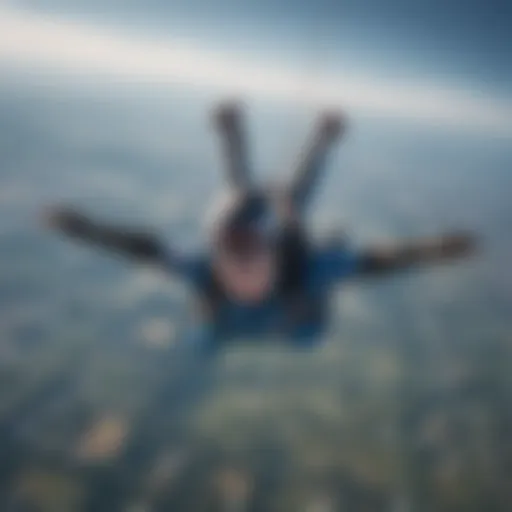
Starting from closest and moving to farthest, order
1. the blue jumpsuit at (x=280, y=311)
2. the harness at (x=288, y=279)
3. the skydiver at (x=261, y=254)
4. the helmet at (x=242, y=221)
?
the helmet at (x=242, y=221)
the skydiver at (x=261, y=254)
the harness at (x=288, y=279)
the blue jumpsuit at (x=280, y=311)

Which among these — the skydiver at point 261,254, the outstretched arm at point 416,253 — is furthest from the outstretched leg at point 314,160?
the outstretched arm at point 416,253

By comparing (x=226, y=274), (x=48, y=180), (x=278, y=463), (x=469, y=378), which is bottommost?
(x=469, y=378)

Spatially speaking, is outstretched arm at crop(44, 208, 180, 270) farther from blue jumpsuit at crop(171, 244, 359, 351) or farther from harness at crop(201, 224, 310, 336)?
harness at crop(201, 224, 310, 336)

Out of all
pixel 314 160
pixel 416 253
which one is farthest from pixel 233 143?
pixel 416 253

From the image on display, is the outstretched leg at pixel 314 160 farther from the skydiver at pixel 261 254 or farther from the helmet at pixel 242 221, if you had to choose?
the helmet at pixel 242 221

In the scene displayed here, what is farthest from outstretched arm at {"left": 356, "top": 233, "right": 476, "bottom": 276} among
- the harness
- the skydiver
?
the harness

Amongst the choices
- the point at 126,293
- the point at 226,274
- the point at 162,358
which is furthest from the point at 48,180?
the point at 226,274

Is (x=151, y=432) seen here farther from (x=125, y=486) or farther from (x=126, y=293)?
(x=126, y=293)
